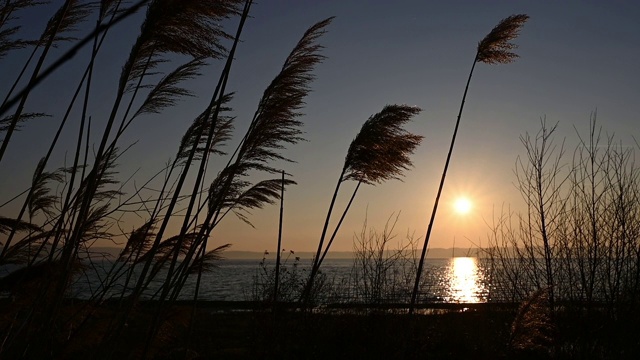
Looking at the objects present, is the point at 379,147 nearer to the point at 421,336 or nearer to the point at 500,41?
the point at 500,41

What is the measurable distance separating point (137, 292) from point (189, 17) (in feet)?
4.26

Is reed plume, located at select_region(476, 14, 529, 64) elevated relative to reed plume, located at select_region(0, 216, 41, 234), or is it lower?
elevated

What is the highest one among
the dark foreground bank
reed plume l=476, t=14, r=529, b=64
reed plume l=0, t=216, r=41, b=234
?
reed plume l=476, t=14, r=529, b=64

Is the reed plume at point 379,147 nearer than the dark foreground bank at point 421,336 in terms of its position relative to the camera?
Yes

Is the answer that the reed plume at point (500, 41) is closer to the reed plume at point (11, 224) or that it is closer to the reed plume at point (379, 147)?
the reed plume at point (379, 147)

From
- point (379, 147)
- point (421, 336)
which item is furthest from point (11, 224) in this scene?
point (421, 336)

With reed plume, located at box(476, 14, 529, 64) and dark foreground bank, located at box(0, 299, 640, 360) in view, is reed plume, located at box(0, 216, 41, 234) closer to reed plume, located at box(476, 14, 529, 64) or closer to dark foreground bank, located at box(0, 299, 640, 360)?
dark foreground bank, located at box(0, 299, 640, 360)

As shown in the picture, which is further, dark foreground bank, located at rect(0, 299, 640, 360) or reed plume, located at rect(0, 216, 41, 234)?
dark foreground bank, located at rect(0, 299, 640, 360)

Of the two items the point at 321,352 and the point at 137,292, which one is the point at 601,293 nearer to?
the point at 321,352

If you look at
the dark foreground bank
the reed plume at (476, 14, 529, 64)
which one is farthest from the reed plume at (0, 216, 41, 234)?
the reed plume at (476, 14, 529, 64)

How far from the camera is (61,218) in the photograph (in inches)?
122

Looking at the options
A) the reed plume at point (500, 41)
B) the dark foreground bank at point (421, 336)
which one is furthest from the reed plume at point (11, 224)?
the reed plume at point (500, 41)

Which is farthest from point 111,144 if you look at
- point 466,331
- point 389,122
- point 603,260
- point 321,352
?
point 466,331

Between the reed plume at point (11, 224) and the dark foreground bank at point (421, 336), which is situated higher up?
the reed plume at point (11, 224)
